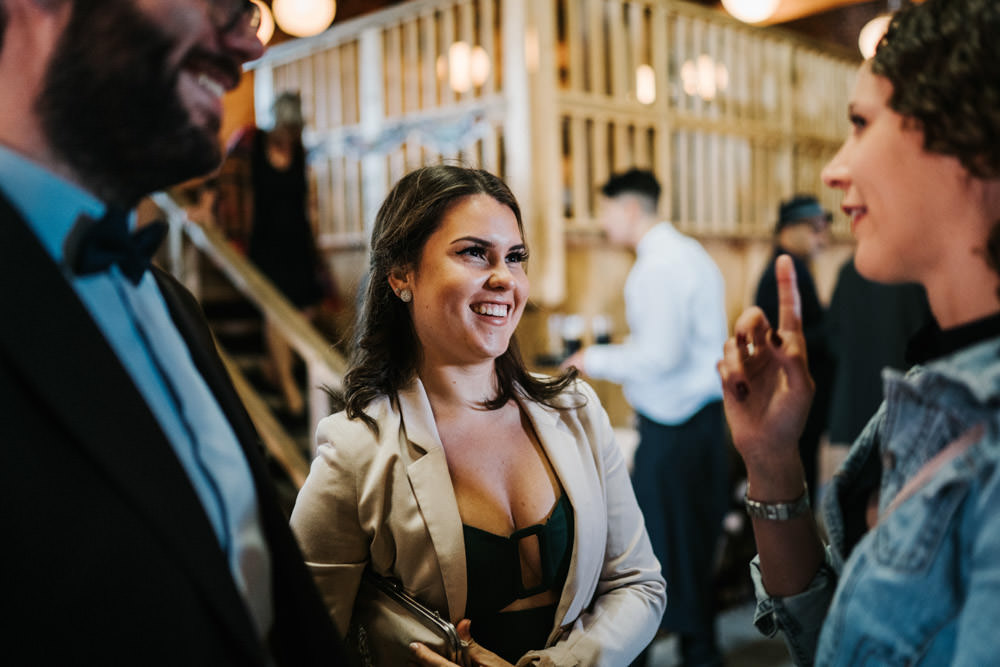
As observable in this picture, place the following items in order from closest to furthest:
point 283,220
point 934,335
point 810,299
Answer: point 934,335, point 810,299, point 283,220

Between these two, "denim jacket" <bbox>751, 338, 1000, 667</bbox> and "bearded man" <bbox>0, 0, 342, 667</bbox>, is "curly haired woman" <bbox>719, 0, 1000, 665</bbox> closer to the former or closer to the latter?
"denim jacket" <bbox>751, 338, 1000, 667</bbox>

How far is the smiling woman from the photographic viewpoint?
4.51 feet

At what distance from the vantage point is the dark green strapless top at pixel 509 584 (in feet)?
4.58

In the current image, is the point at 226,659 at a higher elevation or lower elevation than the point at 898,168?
lower

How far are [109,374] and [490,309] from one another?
819mm

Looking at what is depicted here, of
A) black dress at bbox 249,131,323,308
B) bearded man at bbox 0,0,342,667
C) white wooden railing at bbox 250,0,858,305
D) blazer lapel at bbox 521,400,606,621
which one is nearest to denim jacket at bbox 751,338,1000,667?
blazer lapel at bbox 521,400,606,621

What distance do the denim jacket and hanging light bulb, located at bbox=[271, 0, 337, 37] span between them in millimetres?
5806

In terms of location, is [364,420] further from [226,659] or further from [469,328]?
[226,659]

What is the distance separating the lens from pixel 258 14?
3.25 feet

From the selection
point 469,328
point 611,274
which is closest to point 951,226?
point 469,328

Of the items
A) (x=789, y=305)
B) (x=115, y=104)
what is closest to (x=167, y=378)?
(x=115, y=104)

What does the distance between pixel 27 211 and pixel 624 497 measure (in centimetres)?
117

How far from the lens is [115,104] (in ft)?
2.69

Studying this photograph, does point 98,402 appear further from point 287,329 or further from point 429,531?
point 287,329
